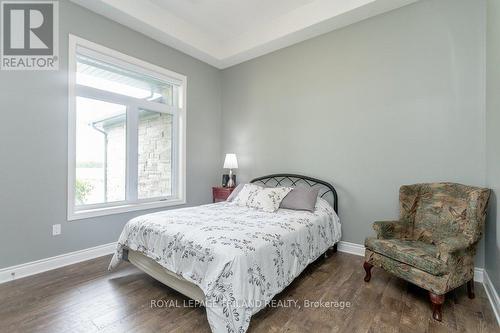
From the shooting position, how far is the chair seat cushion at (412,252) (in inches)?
71.2

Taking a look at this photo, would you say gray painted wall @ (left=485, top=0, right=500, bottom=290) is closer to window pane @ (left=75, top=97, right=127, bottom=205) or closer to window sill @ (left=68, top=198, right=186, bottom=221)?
window sill @ (left=68, top=198, right=186, bottom=221)

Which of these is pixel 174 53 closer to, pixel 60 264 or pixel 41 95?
pixel 41 95

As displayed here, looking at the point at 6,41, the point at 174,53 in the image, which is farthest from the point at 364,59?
the point at 6,41

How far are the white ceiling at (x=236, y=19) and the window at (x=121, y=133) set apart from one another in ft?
1.63

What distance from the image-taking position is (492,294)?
78.2 inches

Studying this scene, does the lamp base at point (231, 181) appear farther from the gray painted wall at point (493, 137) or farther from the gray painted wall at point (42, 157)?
the gray painted wall at point (493, 137)

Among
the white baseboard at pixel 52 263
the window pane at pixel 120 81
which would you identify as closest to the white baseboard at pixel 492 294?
the white baseboard at pixel 52 263

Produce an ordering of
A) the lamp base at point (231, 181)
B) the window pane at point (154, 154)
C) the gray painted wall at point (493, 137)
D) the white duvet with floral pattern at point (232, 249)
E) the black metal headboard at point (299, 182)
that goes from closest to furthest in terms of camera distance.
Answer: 1. the white duvet with floral pattern at point (232, 249)
2. the gray painted wall at point (493, 137)
3. the black metal headboard at point (299, 182)
4. the window pane at point (154, 154)
5. the lamp base at point (231, 181)

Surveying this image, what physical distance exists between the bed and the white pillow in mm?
145

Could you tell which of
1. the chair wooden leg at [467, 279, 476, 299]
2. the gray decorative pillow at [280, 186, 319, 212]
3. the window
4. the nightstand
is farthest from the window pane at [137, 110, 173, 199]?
the chair wooden leg at [467, 279, 476, 299]

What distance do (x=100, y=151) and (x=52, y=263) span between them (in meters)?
1.40

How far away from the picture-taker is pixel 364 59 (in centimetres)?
306

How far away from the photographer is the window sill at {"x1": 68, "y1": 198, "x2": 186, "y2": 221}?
2834mm

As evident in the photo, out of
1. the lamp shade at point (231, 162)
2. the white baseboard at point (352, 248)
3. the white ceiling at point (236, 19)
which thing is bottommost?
the white baseboard at point (352, 248)
